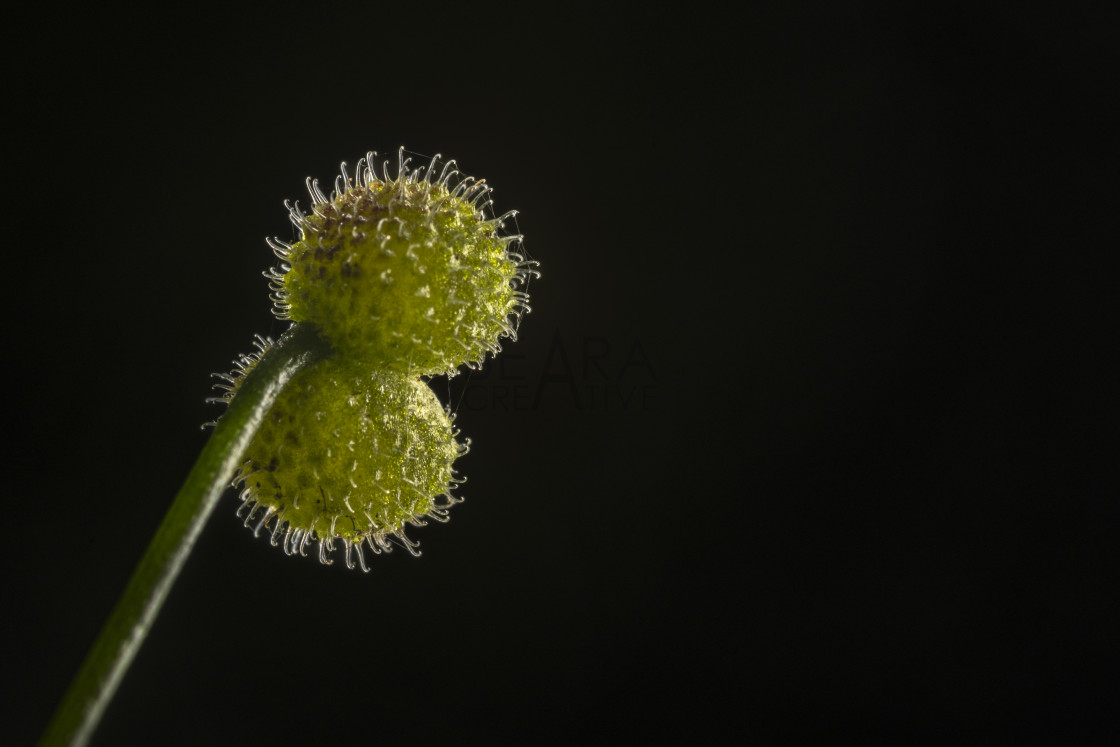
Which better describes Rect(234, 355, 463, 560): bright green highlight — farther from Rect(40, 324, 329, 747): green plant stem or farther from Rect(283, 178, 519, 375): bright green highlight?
Rect(40, 324, 329, 747): green plant stem

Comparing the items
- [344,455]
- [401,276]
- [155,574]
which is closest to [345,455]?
[344,455]

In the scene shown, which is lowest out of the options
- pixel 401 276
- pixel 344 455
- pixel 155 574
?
pixel 155 574

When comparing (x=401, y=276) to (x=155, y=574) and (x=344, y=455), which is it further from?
(x=155, y=574)

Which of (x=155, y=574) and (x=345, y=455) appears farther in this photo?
(x=345, y=455)

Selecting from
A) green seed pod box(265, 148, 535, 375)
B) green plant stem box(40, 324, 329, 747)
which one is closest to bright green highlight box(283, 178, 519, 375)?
green seed pod box(265, 148, 535, 375)

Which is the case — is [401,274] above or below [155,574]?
above

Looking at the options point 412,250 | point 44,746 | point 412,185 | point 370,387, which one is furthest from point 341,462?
point 44,746
